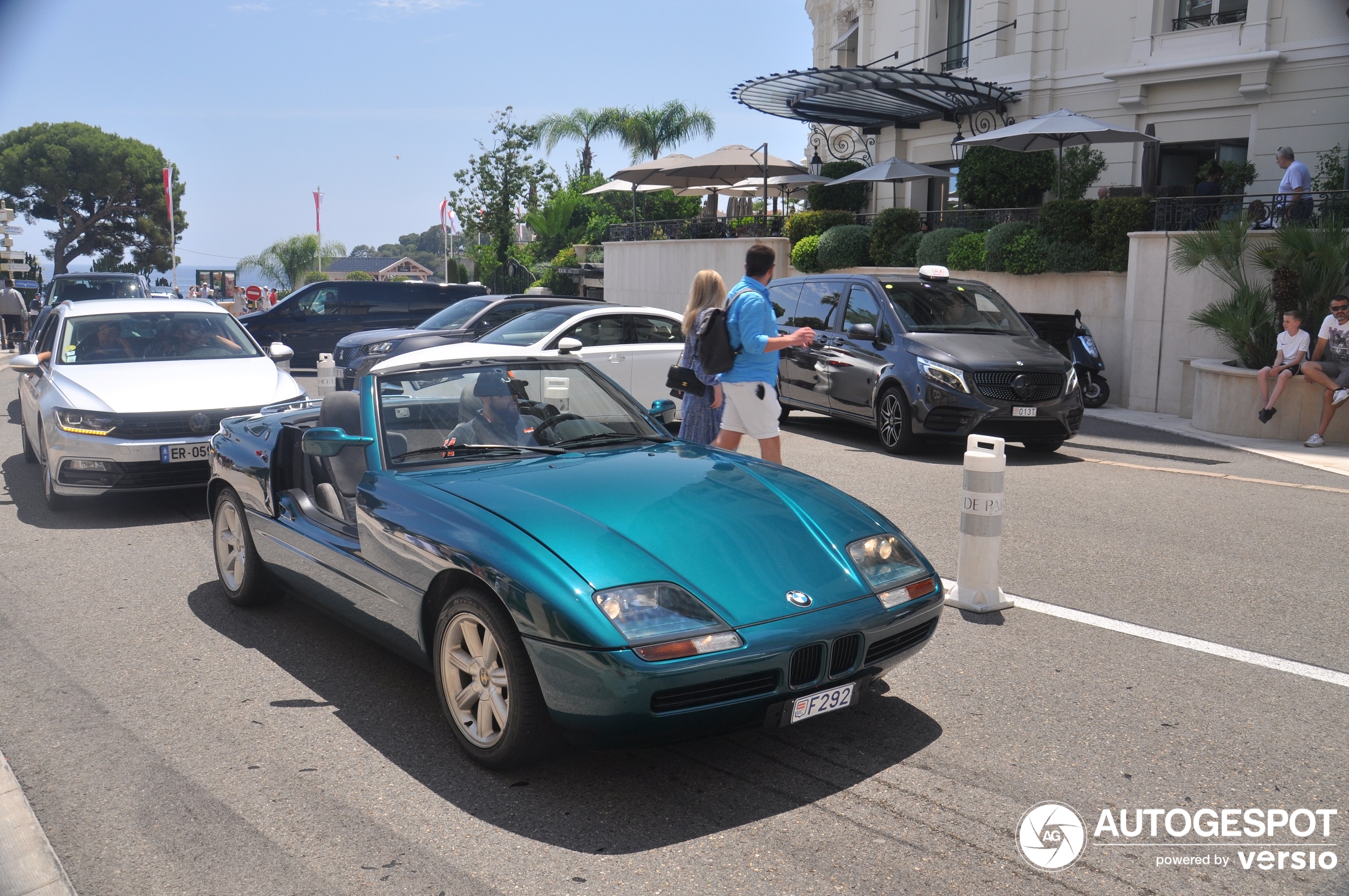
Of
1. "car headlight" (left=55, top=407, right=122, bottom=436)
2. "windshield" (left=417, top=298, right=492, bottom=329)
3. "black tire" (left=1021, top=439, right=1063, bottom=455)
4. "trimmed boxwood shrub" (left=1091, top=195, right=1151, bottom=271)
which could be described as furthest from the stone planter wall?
"car headlight" (left=55, top=407, right=122, bottom=436)

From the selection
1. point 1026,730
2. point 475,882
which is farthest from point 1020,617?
point 475,882

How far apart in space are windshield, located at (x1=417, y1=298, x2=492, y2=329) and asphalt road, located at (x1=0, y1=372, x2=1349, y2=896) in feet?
27.3

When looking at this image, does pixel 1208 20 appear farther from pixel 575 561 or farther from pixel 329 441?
pixel 575 561

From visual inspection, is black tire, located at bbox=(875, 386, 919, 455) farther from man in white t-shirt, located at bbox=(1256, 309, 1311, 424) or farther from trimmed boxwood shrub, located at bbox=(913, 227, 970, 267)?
trimmed boxwood shrub, located at bbox=(913, 227, 970, 267)

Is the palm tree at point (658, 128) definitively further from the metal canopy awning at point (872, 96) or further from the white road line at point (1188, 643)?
the white road line at point (1188, 643)

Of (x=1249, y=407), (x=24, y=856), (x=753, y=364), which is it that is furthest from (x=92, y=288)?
(x=24, y=856)

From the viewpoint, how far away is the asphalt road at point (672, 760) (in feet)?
10.8

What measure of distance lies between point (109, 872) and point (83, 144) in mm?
76321

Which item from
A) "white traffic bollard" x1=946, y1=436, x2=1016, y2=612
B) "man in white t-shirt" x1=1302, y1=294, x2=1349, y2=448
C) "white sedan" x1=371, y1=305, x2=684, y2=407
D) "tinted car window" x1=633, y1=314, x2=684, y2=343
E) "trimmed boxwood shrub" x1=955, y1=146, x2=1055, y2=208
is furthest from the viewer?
"trimmed boxwood shrub" x1=955, y1=146, x2=1055, y2=208

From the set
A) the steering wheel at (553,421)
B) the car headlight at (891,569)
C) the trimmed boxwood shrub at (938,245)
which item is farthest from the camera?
the trimmed boxwood shrub at (938,245)

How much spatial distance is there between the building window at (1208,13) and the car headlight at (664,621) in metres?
21.8

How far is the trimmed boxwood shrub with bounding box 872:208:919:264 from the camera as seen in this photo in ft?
71.6

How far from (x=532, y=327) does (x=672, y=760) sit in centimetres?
916

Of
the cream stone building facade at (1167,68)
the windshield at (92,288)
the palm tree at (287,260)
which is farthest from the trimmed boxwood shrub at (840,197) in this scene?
the palm tree at (287,260)
